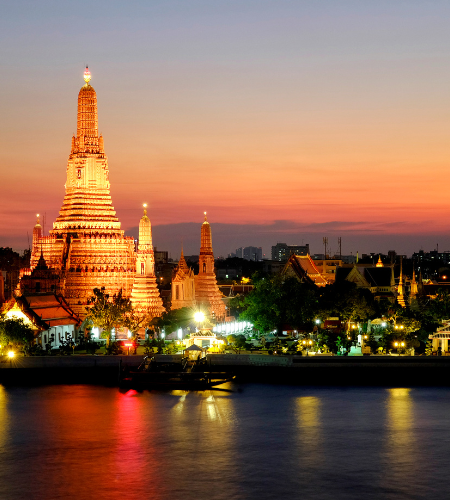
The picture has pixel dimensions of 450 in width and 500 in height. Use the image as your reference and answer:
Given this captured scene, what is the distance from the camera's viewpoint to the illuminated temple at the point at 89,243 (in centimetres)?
9438

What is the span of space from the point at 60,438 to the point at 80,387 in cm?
1681

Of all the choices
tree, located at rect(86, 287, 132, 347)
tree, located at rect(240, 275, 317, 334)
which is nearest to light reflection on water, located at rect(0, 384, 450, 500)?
tree, located at rect(86, 287, 132, 347)

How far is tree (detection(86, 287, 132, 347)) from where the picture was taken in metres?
85.3

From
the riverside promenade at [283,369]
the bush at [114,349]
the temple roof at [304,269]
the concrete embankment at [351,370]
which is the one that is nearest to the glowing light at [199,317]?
the bush at [114,349]

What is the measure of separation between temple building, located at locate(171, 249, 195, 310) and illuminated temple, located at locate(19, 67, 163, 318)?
346cm

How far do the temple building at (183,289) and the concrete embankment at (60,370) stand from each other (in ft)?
63.9

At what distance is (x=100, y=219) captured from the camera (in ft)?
322

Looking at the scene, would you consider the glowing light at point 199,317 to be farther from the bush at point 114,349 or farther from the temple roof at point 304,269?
the temple roof at point 304,269

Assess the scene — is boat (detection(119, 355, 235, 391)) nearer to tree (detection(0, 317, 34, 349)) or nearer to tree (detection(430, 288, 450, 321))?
tree (detection(0, 317, 34, 349))

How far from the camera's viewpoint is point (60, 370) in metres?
77.7

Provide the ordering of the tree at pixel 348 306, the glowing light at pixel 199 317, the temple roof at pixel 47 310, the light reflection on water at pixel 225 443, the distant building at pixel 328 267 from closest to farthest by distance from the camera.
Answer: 1. the light reflection on water at pixel 225 443
2. the temple roof at pixel 47 310
3. the glowing light at pixel 199 317
4. the tree at pixel 348 306
5. the distant building at pixel 328 267

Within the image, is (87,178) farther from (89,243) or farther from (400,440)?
(400,440)

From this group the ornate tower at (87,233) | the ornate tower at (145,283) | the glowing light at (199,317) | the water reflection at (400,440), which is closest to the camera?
the water reflection at (400,440)

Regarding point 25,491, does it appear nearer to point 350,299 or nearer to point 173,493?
point 173,493
